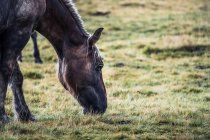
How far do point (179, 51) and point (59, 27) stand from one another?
14292 mm

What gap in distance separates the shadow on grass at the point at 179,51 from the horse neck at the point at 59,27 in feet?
42.3

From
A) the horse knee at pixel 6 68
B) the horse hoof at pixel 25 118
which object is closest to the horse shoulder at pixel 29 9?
the horse knee at pixel 6 68

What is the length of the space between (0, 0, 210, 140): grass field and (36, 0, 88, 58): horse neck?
5.37ft

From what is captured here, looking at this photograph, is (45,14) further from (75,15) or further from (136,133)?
(136,133)

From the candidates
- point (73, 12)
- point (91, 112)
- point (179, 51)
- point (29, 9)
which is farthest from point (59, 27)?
point (179, 51)

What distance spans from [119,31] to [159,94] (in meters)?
16.9

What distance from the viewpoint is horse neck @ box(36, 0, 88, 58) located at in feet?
30.9

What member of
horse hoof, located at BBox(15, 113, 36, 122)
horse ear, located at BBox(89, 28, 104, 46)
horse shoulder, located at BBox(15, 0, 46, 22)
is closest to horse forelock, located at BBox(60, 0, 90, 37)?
horse ear, located at BBox(89, 28, 104, 46)

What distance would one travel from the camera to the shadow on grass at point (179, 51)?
885 inches

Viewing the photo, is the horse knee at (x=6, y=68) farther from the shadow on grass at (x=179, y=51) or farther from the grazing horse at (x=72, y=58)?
the shadow on grass at (x=179, y=51)

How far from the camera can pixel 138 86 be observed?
16.1 m

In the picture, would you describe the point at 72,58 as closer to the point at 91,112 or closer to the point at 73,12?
the point at 73,12

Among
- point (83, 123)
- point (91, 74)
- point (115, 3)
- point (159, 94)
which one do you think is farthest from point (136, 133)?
point (115, 3)

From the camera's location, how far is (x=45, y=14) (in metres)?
9.38
